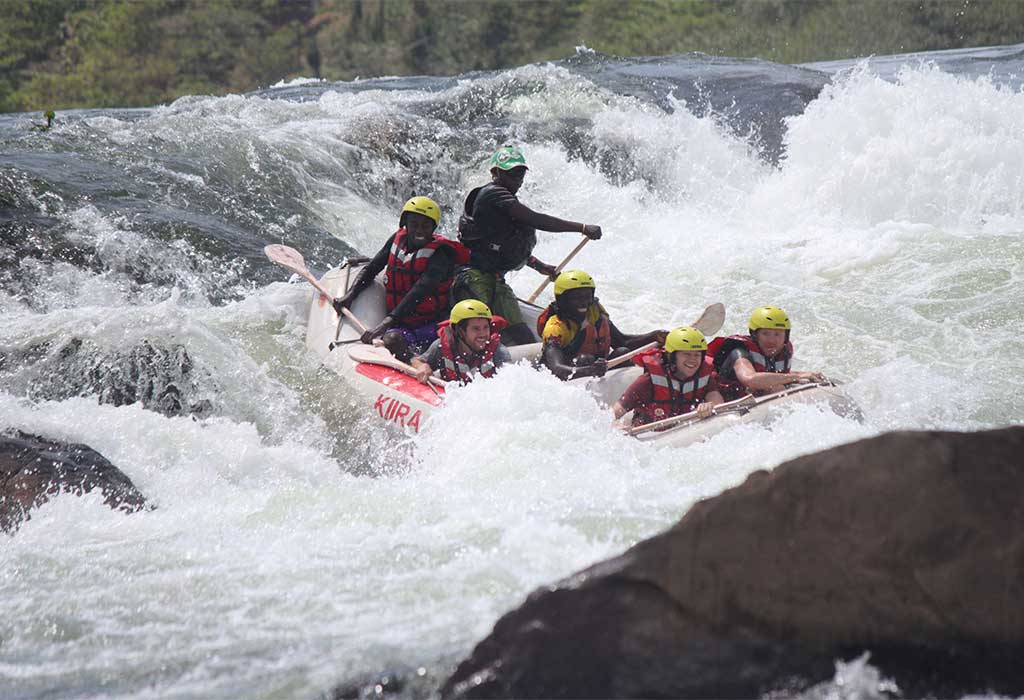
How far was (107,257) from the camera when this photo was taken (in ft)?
33.9

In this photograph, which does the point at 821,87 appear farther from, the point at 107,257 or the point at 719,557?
the point at 719,557

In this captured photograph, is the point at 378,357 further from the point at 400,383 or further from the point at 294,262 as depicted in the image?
the point at 294,262

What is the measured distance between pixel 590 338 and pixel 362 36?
2921 centimetres

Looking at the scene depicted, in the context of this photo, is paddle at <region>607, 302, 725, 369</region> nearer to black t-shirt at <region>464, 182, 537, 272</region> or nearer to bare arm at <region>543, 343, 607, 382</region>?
bare arm at <region>543, 343, 607, 382</region>

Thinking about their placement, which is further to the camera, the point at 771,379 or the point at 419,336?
the point at 419,336

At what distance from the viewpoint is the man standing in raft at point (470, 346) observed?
7555mm

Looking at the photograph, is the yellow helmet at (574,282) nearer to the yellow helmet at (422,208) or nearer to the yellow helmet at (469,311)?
the yellow helmet at (469,311)

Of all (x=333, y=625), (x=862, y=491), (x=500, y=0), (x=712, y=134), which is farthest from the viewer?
(x=500, y=0)

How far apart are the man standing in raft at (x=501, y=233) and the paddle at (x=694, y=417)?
1779 millimetres

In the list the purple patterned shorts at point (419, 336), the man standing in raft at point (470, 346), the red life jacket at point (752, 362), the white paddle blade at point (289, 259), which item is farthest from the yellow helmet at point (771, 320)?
the white paddle blade at point (289, 259)

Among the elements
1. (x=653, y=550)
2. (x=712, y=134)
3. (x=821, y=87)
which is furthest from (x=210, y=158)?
(x=653, y=550)

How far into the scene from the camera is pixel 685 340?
691cm

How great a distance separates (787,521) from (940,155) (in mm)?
11222

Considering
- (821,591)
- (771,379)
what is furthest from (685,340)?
(821,591)
